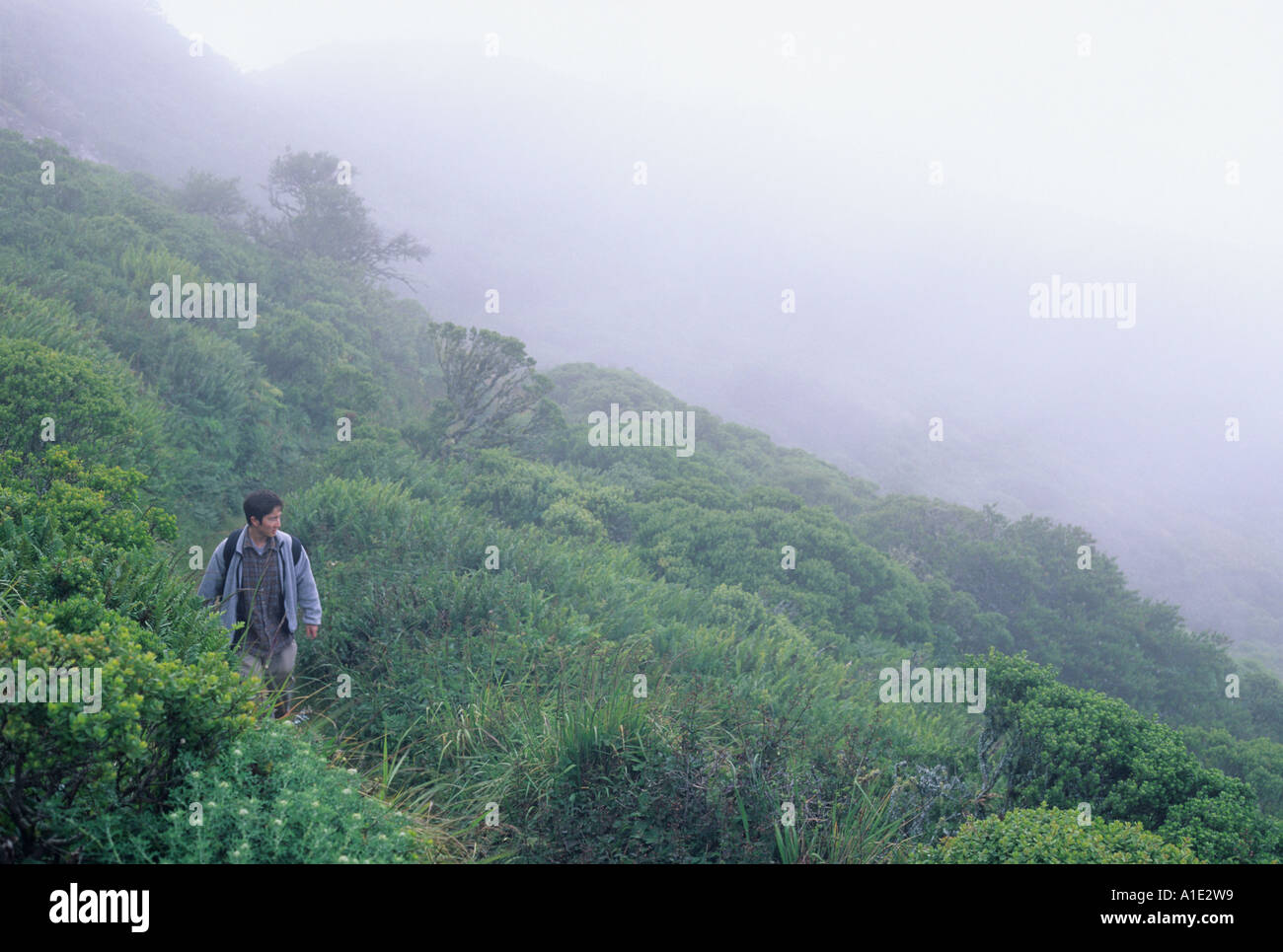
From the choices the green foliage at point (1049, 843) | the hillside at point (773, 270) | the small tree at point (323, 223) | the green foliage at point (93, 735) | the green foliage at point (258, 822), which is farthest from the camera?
the hillside at point (773, 270)

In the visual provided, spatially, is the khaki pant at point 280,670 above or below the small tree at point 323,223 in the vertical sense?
below

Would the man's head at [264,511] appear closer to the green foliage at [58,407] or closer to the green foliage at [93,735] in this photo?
the green foliage at [93,735]

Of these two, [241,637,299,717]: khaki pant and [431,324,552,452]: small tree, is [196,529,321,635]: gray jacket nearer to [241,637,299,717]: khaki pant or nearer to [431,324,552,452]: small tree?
[241,637,299,717]: khaki pant

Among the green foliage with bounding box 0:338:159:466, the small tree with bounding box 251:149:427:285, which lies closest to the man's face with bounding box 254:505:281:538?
the green foliage with bounding box 0:338:159:466

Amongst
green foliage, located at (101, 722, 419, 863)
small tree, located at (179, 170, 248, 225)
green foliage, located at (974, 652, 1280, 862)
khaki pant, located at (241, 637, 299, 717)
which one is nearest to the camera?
green foliage, located at (101, 722, 419, 863)

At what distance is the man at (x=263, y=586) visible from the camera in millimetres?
4660

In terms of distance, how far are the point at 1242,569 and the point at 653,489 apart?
1854 inches

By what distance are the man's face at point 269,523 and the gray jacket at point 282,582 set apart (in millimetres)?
59

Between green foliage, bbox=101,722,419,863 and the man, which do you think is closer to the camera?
green foliage, bbox=101,722,419,863

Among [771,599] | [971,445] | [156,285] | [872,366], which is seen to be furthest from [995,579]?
[872,366]

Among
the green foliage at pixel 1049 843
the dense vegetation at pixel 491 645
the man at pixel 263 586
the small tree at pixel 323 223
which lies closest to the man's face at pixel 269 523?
the man at pixel 263 586

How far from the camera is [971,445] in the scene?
56.0 metres

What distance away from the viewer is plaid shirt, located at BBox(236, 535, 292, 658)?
15.4ft

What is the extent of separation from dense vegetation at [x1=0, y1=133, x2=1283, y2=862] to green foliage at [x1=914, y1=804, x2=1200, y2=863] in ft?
0.07
